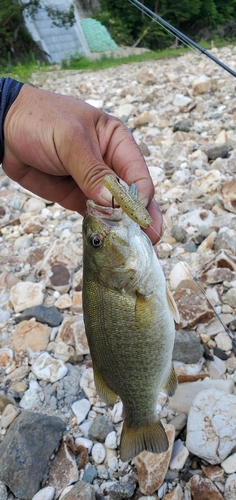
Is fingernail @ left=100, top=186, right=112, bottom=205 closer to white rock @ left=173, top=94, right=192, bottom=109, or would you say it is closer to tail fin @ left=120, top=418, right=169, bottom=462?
tail fin @ left=120, top=418, right=169, bottom=462

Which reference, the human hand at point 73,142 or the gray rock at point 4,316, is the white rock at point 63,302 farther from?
the human hand at point 73,142

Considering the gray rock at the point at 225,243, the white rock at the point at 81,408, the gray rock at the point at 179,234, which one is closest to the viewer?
the white rock at the point at 81,408

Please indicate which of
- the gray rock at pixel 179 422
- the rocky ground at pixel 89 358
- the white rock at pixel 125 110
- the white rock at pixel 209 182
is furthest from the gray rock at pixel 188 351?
the white rock at pixel 125 110

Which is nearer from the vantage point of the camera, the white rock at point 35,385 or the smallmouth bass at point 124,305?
the smallmouth bass at point 124,305

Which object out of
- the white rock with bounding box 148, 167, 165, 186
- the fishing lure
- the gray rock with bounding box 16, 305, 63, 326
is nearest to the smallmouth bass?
the fishing lure

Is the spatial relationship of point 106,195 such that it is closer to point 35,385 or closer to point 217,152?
point 35,385

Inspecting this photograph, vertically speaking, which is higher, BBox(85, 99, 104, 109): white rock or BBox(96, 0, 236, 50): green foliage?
BBox(85, 99, 104, 109): white rock

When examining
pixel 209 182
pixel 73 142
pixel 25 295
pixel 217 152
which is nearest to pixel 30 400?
pixel 25 295
